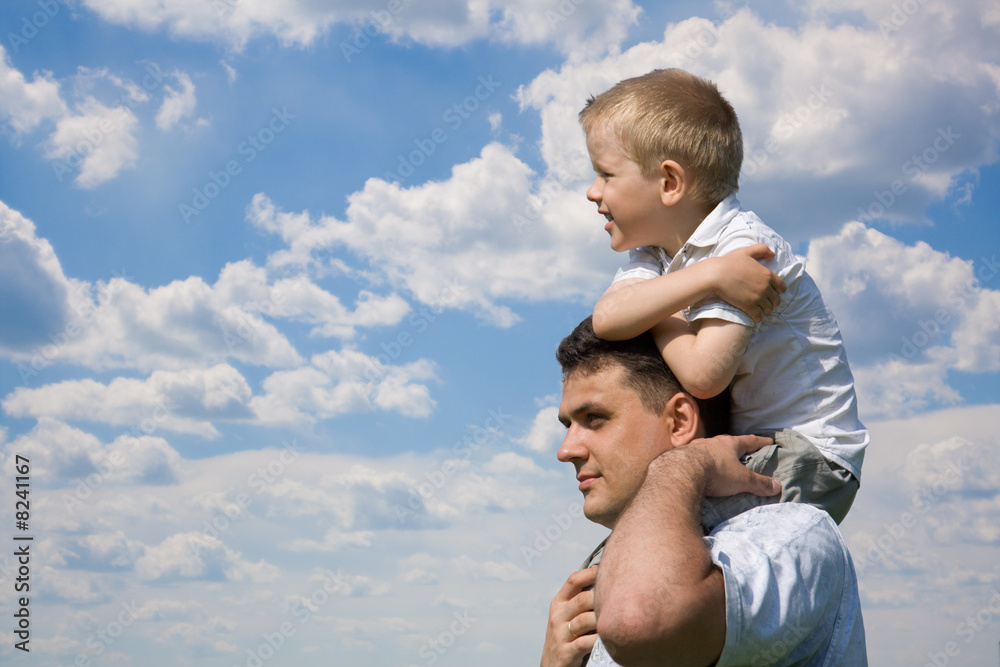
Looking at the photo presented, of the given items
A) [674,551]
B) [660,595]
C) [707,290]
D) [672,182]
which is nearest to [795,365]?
[707,290]

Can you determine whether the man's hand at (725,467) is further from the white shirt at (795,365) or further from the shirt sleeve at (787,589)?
the white shirt at (795,365)

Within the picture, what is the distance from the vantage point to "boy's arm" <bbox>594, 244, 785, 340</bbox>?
3004 millimetres

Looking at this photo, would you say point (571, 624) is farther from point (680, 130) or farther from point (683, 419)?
point (680, 130)

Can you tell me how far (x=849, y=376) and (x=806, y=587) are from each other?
1157mm

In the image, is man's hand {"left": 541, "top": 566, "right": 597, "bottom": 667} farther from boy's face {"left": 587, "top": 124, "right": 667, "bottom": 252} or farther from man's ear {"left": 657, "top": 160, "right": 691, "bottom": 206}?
man's ear {"left": 657, "top": 160, "right": 691, "bottom": 206}

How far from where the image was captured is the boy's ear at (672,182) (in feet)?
11.1

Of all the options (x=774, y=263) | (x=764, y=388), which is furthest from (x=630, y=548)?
(x=774, y=263)

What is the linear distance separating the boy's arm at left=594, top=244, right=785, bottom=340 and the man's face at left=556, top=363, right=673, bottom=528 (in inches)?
12.2

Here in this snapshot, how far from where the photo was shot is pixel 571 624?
10.4 ft

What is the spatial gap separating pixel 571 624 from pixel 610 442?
0.76m

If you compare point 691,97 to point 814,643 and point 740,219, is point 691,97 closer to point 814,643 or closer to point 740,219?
point 740,219

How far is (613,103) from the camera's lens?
3539mm

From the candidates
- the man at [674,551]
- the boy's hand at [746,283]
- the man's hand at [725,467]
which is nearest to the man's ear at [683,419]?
the man at [674,551]

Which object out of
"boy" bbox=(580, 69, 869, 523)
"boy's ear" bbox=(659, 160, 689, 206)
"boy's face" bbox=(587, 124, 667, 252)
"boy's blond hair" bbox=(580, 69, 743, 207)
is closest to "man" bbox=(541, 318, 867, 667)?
"boy" bbox=(580, 69, 869, 523)
